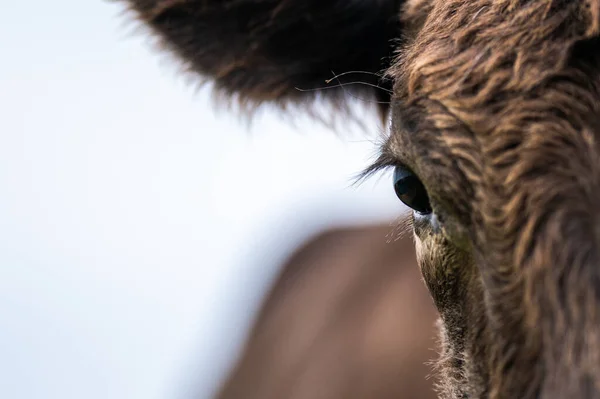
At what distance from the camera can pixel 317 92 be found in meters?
3.61

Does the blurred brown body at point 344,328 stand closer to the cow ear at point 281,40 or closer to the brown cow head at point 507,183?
the cow ear at point 281,40

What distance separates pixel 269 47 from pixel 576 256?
199 centimetres

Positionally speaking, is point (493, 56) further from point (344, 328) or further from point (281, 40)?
point (344, 328)

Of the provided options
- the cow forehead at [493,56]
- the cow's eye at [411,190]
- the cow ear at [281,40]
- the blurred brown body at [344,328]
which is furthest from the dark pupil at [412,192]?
the blurred brown body at [344,328]

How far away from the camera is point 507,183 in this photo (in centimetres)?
195

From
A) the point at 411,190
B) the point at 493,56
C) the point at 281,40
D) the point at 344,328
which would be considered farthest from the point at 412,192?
the point at 344,328

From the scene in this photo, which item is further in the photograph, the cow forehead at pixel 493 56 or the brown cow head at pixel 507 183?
the cow forehead at pixel 493 56

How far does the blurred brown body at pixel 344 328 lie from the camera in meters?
4.64

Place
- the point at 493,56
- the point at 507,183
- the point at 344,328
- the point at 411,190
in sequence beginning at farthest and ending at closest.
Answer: the point at 344,328
the point at 411,190
the point at 493,56
the point at 507,183

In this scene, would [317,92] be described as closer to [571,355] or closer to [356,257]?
[571,355]

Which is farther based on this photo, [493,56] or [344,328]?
[344,328]

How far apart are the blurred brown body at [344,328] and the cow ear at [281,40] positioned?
5.42 ft

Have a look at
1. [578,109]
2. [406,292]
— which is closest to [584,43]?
[578,109]

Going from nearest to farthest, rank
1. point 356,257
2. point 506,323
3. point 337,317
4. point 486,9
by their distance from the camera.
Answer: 1. point 506,323
2. point 486,9
3. point 337,317
4. point 356,257
